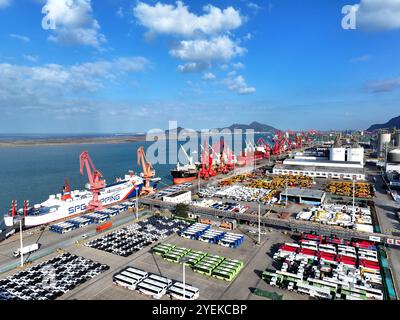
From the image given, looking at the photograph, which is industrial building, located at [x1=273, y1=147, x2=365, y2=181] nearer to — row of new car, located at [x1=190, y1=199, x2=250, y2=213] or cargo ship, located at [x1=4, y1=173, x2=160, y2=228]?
row of new car, located at [x1=190, y1=199, x2=250, y2=213]

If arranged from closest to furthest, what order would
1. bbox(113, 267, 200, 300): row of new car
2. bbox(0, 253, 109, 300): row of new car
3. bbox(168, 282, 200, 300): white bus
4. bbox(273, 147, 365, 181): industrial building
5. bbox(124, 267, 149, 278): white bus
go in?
1. bbox(168, 282, 200, 300): white bus
2. bbox(113, 267, 200, 300): row of new car
3. bbox(0, 253, 109, 300): row of new car
4. bbox(124, 267, 149, 278): white bus
5. bbox(273, 147, 365, 181): industrial building

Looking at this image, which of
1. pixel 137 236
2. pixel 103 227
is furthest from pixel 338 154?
pixel 103 227

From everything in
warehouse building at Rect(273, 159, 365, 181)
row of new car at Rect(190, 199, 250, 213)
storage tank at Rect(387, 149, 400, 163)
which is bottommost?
row of new car at Rect(190, 199, 250, 213)

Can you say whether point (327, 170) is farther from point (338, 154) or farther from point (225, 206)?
point (225, 206)

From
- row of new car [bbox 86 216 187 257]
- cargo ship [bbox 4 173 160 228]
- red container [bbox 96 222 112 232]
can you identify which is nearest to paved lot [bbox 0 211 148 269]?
red container [bbox 96 222 112 232]
